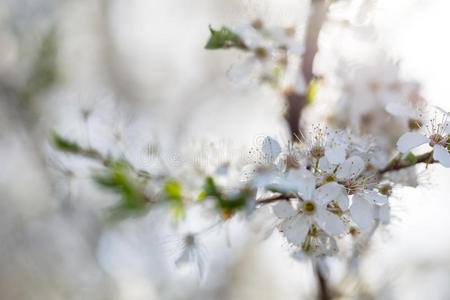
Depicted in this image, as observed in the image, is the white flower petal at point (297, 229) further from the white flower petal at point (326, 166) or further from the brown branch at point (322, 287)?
the brown branch at point (322, 287)

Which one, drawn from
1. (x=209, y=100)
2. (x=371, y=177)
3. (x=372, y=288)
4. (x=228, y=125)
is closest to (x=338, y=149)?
(x=371, y=177)

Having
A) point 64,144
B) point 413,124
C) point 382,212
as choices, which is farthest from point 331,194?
point 64,144

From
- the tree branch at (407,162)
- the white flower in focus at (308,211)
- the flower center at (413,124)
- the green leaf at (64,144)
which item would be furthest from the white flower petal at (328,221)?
the green leaf at (64,144)

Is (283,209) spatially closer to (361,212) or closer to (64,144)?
(361,212)

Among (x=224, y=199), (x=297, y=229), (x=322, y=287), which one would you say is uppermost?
(x=224, y=199)

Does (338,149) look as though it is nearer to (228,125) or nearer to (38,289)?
(228,125)

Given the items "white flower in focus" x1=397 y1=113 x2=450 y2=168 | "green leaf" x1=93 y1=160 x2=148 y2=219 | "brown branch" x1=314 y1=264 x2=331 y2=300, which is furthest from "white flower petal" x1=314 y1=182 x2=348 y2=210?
"brown branch" x1=314 y1=264 x2=331 y2=300
